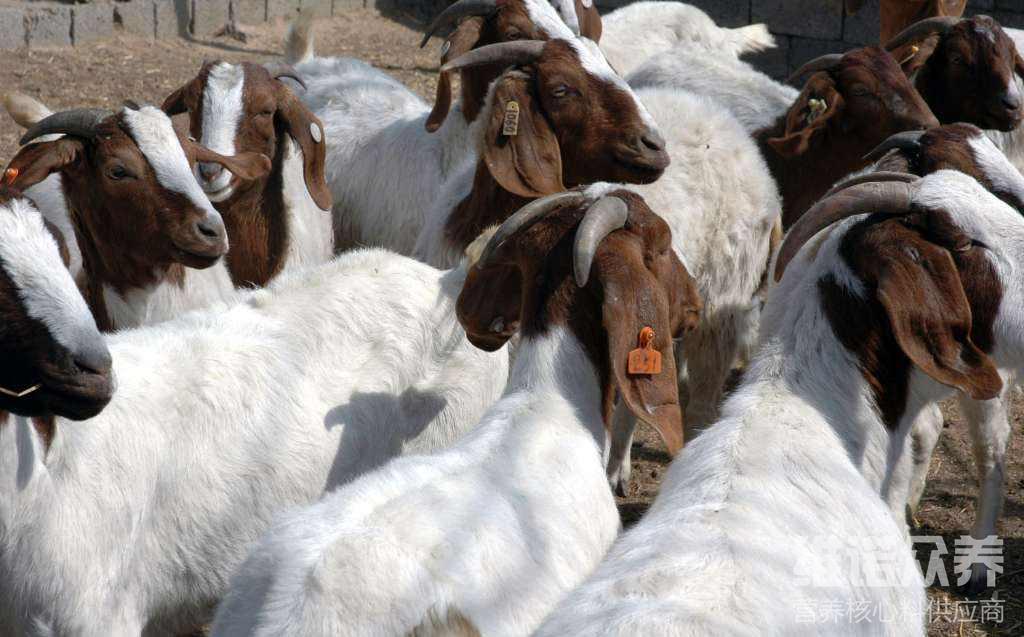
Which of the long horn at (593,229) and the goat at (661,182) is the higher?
the long horn at (593,229)

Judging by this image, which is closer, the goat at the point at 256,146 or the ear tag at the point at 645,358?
the ear tag at the point at 645,358

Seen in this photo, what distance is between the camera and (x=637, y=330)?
3369 mm

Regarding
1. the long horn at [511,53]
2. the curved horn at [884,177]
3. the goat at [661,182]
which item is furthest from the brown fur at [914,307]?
the long horn at [511,53]

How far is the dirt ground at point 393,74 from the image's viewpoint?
4.83 meters

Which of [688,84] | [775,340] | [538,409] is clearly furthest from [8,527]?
[688,84]

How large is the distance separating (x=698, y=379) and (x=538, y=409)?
7.13 feet

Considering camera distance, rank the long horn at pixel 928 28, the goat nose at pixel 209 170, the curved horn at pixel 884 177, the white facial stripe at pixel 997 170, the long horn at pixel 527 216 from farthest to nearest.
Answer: the long horn at pixel 928 28
the goat nose at pixel 209 170
the white facial stripe at pixel 997 170
the curved horn at pixel 884 177
the long horn at pixel 527 216

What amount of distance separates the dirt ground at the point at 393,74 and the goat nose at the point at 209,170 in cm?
207

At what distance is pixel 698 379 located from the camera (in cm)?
540

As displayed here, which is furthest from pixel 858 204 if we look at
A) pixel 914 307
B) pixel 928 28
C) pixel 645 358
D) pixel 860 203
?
pixel 928 28

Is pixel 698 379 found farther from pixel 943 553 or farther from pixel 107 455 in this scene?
pixel 107 455

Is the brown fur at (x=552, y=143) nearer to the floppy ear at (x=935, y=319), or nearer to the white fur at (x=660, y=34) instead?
the floppy ear at (x=935, y=319)

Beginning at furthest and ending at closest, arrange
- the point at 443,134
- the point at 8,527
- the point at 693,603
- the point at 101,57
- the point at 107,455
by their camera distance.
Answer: the point at 101,57 → the point at 443,134 → the point at 107,455 → the point at 8,527 → the point at 693,603

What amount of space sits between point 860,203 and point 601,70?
1.84m
